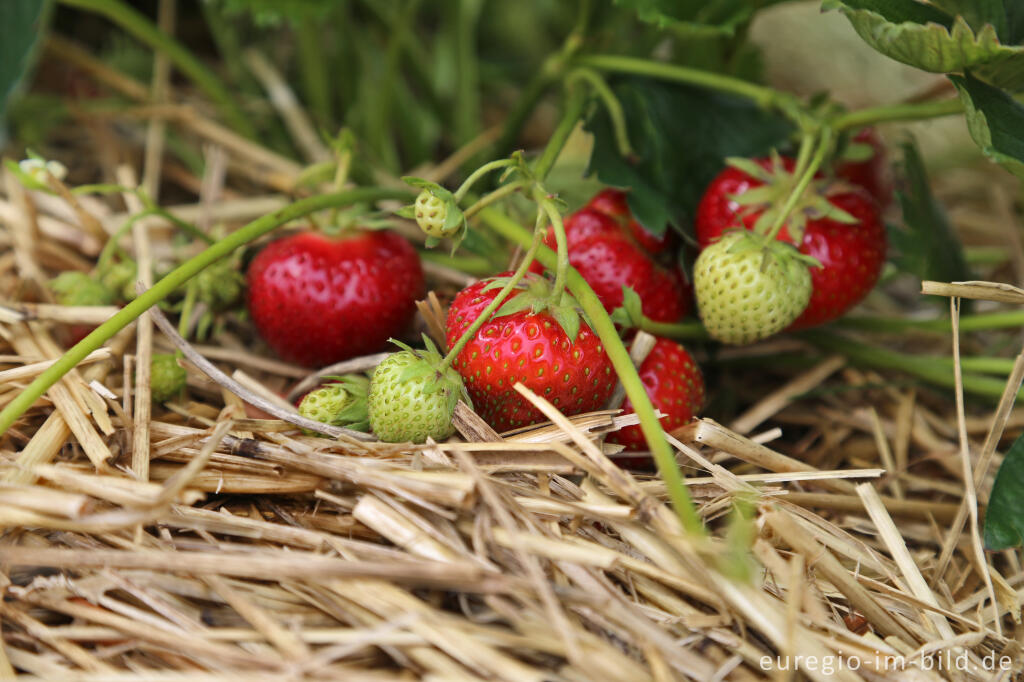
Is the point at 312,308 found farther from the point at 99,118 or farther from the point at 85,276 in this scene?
the point at 99,118

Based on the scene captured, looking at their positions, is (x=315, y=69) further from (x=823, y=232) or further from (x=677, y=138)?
(x=823, y=232)

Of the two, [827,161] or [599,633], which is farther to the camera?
[827,161]

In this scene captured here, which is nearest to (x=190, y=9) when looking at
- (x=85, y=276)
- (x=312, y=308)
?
(x=85, y=276)

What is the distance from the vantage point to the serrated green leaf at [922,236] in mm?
986

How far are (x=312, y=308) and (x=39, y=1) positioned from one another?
38 centimetres

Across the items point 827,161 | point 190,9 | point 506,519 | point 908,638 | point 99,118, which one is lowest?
point 908,638

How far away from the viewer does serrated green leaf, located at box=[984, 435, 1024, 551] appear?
2.41 ft

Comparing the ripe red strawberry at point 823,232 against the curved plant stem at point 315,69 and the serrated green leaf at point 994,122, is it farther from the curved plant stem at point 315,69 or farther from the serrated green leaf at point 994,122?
the curved plant stem at point 315,69

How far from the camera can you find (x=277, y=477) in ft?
2.40

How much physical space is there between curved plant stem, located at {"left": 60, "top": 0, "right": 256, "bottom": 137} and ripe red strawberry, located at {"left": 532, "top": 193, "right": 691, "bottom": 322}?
0.66 meters

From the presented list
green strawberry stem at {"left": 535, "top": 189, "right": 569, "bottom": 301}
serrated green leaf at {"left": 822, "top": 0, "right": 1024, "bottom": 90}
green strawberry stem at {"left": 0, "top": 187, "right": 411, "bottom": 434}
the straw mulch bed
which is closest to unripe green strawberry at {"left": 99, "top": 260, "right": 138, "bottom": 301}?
the straw mulch bed

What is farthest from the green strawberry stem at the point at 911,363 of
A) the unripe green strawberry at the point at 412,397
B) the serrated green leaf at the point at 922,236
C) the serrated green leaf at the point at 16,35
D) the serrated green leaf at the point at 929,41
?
the serrated green leaf at the point at 16,35

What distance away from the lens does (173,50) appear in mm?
1240

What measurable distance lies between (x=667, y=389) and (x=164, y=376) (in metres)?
0.52
